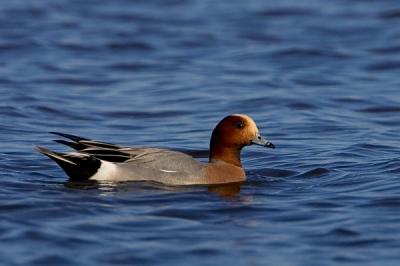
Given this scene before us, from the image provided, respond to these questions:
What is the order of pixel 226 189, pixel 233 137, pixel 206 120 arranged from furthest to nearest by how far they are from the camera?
pixel 206 120, pixel 233 137, pixel 226 189

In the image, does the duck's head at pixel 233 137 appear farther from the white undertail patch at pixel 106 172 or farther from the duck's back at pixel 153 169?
the white undertail patch at pixel 106 172

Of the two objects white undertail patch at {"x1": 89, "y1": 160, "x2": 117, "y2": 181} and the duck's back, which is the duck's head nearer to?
the duck's back

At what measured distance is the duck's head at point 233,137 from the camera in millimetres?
10445

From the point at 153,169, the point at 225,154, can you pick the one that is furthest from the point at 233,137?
the point at 153,169

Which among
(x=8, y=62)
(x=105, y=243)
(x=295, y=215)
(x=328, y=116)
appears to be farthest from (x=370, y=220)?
(x=8, y=62)

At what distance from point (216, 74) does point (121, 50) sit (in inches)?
95.9

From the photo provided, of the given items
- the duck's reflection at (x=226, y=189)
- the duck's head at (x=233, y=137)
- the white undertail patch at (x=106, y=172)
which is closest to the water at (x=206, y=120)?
the duck's reflection at (x=226, y=189)

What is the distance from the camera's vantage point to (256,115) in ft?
47.0

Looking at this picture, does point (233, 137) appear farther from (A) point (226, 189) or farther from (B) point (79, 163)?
(B) point (79, 163)

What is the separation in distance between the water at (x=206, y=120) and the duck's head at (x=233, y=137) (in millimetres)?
347

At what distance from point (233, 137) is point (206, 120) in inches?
133

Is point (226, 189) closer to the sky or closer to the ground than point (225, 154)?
closer to the ground

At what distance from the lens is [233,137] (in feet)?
34.3

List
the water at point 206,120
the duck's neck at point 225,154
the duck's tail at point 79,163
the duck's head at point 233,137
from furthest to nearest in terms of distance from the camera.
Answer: the duck's neck at point 225,154
the duck's head at point 233,137
the duck's tail at point 79,163
the water at point 206,120
